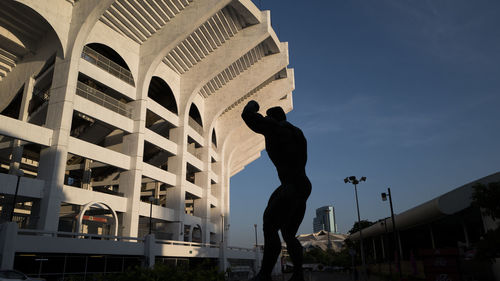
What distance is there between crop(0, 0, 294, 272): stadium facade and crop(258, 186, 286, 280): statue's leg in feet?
50.7

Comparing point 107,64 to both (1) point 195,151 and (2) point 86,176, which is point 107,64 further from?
(1) point 195,151

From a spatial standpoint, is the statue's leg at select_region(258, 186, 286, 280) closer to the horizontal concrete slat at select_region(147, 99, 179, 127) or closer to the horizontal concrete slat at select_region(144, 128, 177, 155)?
the horizontal concrete slat at select_region(144, 128, 177, 155)

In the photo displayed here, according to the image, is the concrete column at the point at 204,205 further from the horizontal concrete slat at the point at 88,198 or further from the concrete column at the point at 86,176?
the horizontal concrete slat at the point at 88,198

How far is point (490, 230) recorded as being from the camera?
16234 mm

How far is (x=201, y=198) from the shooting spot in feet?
131

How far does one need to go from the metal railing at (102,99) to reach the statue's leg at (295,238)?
81.0 ft

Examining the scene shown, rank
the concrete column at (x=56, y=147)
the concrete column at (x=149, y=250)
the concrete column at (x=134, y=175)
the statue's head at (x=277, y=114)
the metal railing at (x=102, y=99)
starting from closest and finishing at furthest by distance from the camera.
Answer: the statue's head at (x=277, y=114) → the concrete column at (x=56, y=147) → the concrete column at (x=149, y=250) → the metal railing at (x=102, y=99) → the concrete column at (x=134, y=175)

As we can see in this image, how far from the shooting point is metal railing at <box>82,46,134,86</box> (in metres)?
28.1

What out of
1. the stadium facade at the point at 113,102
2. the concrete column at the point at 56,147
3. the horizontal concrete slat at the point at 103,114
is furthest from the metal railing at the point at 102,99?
the concrete column at the point at 56,147

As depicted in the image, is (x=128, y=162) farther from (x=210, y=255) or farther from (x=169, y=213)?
(x=210, y=255)

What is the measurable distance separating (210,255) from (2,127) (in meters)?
18.7

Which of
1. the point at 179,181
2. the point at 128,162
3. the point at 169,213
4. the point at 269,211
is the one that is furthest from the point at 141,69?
the point at 269,211

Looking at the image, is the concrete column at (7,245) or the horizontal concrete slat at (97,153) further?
the horizontal concrete slat at (97,153)

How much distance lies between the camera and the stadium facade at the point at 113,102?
23344 millimetres
